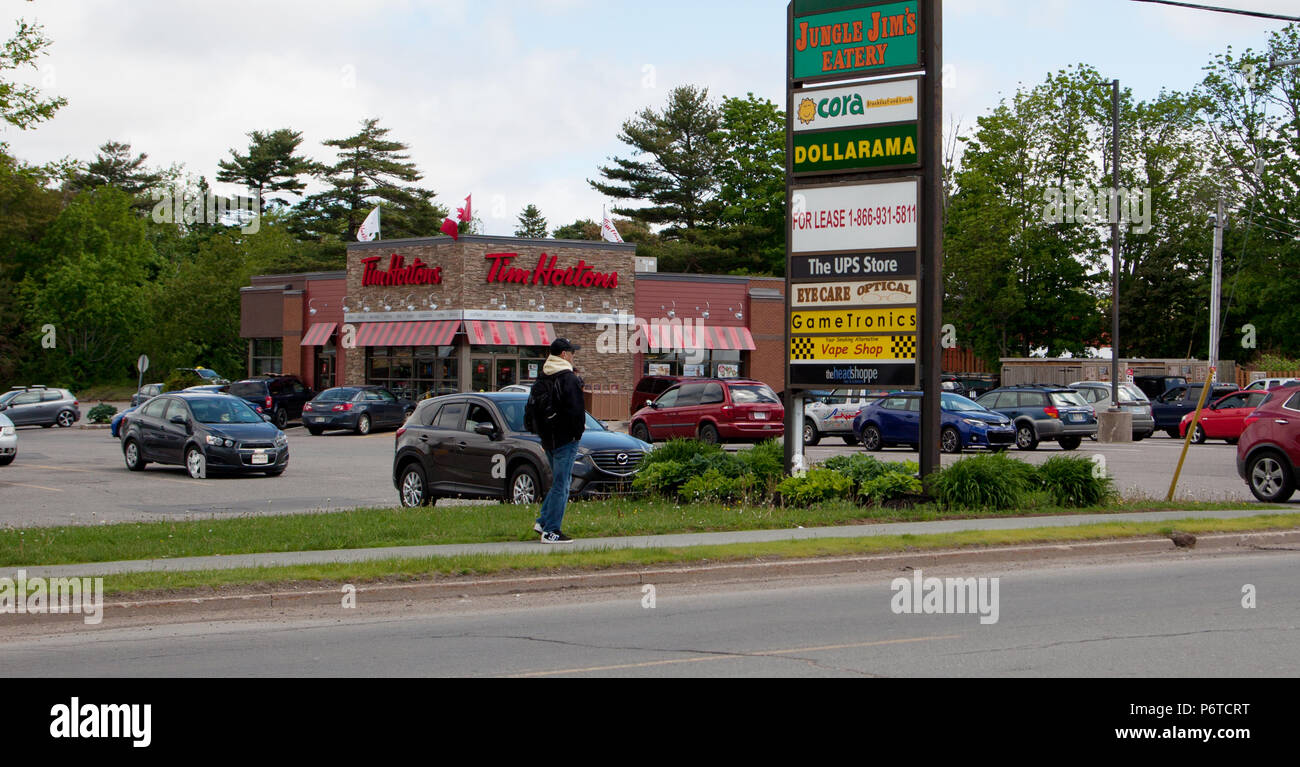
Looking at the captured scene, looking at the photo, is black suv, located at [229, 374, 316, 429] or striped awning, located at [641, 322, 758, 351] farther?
striped awning, located at [641, 322, 758, 351]

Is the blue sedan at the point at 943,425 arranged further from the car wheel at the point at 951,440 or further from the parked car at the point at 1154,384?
the parked car at the point at 1154,384

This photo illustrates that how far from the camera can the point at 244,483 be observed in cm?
2130

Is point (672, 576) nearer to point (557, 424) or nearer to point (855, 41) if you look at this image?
point (557, 424)

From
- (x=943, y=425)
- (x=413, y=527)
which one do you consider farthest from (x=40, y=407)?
(x=413, y=527)

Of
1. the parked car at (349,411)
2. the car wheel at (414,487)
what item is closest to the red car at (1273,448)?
the car wheel at (414,487)

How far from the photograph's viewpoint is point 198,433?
72.4ft

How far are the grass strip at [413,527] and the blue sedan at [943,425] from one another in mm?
13301

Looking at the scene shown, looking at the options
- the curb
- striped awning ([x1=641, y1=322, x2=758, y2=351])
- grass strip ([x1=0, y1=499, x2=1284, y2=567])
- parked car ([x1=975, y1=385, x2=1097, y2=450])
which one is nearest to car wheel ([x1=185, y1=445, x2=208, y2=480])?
grass strip ([x1=0, y1=499, x2=1284, y2=567])

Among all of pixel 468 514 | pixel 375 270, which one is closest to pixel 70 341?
pixel 375 270

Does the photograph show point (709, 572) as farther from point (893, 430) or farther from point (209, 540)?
point (893, 430)

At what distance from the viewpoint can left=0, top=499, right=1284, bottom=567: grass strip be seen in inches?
460

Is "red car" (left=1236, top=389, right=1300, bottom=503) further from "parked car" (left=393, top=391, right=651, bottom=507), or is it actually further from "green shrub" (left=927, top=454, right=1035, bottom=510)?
"parked car" (left=393, top=391, right=651, bottom=507)
